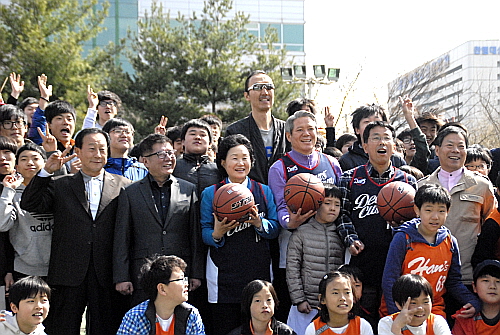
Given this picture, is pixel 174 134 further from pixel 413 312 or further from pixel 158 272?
pixel 413 312

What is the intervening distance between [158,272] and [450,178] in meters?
3.00

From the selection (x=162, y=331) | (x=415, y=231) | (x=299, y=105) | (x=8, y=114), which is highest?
(x=299, y=105)

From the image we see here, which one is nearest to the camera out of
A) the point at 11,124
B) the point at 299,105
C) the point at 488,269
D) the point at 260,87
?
the point at 488,269

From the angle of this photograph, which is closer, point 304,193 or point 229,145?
point 304,193

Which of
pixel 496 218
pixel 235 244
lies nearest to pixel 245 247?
pixel 235 244

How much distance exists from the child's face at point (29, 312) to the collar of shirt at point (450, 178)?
3983mm

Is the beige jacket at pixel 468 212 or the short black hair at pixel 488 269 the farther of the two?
the beige jacket at pixel 468 212

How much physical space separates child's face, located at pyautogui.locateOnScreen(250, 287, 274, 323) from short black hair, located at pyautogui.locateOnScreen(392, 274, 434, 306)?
3.57 feet

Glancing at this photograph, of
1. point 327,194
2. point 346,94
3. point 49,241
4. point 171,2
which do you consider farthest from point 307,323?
point 171,2

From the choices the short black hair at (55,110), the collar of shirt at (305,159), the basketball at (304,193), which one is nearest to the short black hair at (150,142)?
the collar of shirt at (305,159)

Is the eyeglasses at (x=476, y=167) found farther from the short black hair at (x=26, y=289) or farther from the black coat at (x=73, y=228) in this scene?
the short black hair at (x=26, y=289)

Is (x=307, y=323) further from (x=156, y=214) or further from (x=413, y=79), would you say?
(x=413, y=79)

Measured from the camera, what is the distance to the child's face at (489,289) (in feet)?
17.3

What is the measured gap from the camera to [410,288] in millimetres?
4953
